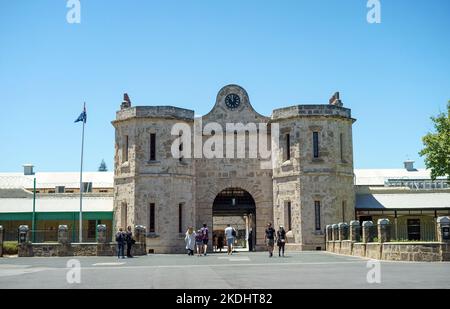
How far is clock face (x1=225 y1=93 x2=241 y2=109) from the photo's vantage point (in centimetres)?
3978

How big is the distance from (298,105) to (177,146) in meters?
8.14

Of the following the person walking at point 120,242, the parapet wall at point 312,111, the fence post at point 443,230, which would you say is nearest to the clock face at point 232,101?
the parapet wall at point 312,111

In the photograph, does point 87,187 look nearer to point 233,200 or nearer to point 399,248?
point 233,200

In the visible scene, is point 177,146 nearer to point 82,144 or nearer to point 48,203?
point 82,144

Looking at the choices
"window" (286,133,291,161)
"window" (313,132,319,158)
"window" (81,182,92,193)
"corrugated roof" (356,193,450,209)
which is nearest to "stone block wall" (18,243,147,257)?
"window" (286,133,291,161)

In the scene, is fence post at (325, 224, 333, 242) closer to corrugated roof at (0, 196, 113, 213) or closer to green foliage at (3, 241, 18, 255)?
corrugated roof at (0, 196, 113, 213)

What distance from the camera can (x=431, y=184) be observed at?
171 feet

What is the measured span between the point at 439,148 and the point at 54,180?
3535cm

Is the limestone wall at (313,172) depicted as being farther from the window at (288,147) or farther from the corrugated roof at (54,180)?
the corrugated roof at (54,180)

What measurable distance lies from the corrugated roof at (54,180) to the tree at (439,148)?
29435 mm

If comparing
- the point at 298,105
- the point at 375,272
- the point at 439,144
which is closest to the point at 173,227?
the point at 298,105

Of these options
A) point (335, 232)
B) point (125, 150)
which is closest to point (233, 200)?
point (125, 150)

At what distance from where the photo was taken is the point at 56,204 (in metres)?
43.3

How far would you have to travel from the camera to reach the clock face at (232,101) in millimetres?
39781
